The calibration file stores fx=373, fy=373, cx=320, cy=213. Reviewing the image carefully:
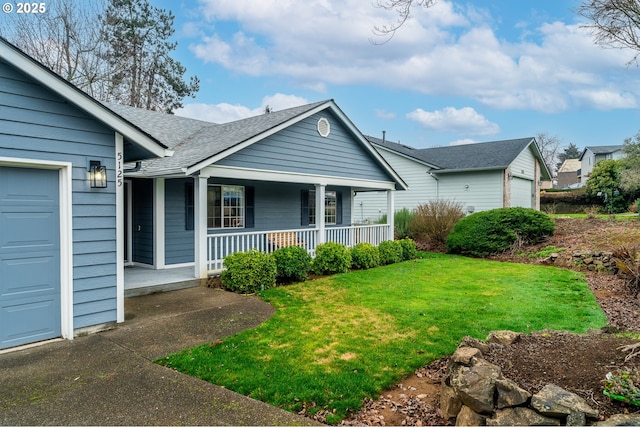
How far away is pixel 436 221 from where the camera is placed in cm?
1528

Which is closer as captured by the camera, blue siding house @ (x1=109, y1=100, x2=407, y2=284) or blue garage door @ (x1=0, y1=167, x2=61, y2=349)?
blue garage door @ (x1=0, y1=167, x2=61, y2=349)

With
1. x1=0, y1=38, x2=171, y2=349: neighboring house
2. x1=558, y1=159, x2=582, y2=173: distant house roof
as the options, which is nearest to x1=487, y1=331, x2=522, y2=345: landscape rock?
x1=0, y1=38, x2=171, y2=349: neighboring house

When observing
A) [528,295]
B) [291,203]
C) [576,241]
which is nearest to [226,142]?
[291,203]

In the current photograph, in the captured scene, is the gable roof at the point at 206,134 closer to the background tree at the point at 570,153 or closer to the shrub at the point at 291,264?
the shrub at the point at 291,264

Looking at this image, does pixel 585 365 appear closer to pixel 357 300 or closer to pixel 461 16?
pixel 357 300

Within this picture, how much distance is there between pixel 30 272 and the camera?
465 cm

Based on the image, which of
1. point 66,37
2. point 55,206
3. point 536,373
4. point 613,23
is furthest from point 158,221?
point 66,37

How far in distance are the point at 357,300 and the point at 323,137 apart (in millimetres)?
5738

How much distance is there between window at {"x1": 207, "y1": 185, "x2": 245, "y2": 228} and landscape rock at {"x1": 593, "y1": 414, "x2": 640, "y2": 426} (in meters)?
9.21

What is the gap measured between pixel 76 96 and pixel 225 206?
5.93 metres

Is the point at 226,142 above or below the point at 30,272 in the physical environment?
above

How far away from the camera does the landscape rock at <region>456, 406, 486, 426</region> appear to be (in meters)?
2.82

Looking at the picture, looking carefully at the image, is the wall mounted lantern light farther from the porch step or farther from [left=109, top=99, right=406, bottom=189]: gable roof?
the porch step

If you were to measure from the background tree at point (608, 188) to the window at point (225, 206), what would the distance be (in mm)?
25374
